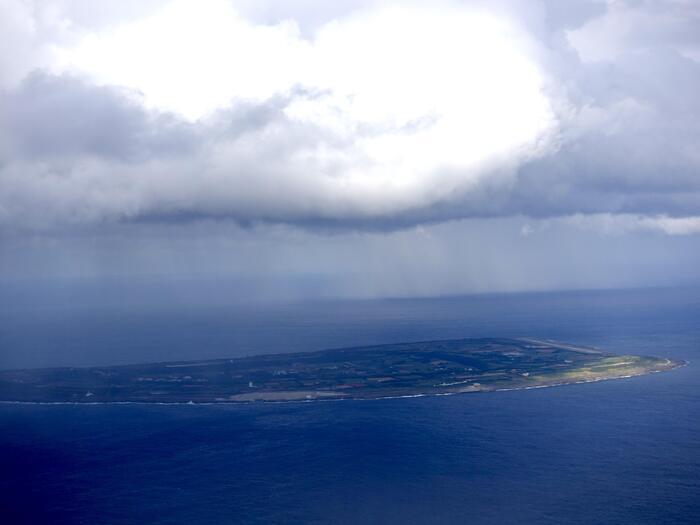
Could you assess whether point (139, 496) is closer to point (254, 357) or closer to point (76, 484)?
point (76, 484)

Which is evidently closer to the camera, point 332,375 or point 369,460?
point 369,460

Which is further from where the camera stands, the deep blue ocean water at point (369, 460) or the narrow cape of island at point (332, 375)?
the narrow cape of island at point (332, 375)

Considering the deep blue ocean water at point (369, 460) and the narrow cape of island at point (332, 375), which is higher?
the narrow cape of island at point (332, 375)

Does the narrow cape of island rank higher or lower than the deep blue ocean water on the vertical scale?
higher

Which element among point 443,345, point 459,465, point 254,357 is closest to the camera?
point 459,465

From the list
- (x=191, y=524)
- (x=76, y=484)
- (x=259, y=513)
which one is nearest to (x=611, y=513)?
(x=259, y=513)

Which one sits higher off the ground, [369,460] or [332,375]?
[332,375]

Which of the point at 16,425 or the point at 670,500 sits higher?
the point at 16,425

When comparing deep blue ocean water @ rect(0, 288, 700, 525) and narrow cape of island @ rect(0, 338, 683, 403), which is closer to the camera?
deep blue ocean water @ rect(0, 288, 700, 525)
